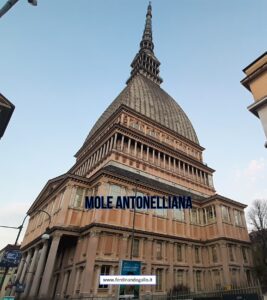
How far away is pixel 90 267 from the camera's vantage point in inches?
938

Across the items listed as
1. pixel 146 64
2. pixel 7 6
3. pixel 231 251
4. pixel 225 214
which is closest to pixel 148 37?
pixel 146 64

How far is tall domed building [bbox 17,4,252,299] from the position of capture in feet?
85.3

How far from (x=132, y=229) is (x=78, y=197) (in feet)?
29.4

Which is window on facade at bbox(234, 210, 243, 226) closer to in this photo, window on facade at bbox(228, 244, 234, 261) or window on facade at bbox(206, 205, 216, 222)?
window on facade at bbox(206, 205, 216, 222)

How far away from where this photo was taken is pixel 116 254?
26.4 meters

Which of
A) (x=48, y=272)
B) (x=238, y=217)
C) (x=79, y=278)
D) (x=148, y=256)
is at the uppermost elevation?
(x=238, y=217)

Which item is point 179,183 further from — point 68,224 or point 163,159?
point 68,224

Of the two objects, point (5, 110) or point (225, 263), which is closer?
point (5, 110)

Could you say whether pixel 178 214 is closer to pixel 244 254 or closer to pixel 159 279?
pixel 159 279

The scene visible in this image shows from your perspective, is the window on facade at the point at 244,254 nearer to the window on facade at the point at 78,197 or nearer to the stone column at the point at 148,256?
the stone column at the point at 148,256

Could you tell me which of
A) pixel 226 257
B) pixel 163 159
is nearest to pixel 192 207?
pixel 226 257

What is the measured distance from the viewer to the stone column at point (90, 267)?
22719 millimetres

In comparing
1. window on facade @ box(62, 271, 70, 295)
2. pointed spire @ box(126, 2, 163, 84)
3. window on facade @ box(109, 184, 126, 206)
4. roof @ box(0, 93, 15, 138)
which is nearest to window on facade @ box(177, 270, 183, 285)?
window on facade @ box(109, 184, 126, 206)

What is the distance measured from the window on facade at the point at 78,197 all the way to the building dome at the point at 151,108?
1005 inches
